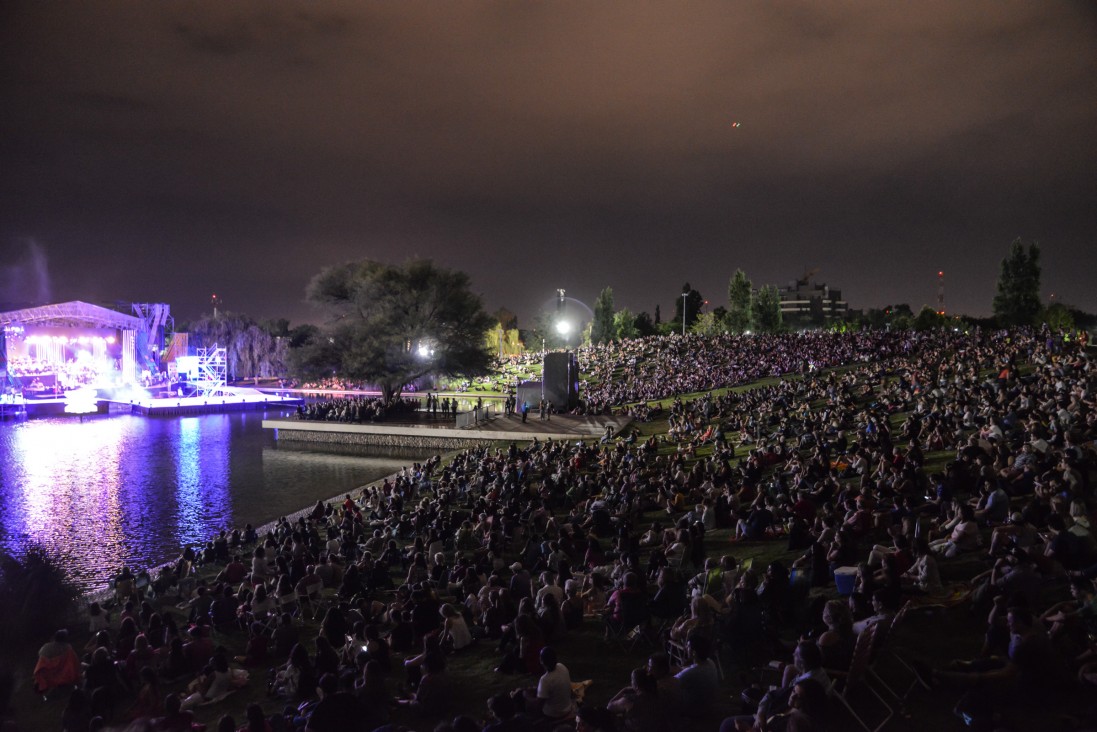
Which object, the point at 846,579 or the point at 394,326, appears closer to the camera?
the point at 846,579

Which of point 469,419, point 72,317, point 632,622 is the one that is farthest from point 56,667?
point 72,317

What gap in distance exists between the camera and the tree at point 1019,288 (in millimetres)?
66062

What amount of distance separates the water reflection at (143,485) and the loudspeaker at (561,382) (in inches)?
321

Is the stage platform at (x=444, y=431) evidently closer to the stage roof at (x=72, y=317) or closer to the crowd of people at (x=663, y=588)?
the crowd of people at (x=663, y=588)

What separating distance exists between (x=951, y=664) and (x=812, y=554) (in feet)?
7.85

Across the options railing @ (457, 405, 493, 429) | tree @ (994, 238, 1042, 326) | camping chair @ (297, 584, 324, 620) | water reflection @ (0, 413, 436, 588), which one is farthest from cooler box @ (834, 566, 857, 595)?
tree @ (994, 238, 1042, 326)

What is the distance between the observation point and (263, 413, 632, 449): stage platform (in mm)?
34219

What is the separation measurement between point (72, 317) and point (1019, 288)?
97.3 meters

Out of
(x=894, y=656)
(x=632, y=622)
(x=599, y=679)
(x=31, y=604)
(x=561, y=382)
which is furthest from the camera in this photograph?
(x=561, y=382)

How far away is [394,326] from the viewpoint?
4903 centimetres

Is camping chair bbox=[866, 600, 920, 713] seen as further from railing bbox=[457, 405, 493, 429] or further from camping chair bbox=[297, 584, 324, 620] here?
railing bbox=[457, 405, 493, 429]

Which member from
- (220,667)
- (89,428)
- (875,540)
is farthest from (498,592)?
(89,428)

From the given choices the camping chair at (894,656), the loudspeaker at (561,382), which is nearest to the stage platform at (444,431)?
the loudspeaker at (561,382)

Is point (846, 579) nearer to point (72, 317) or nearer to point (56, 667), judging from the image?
point (56, 667)
